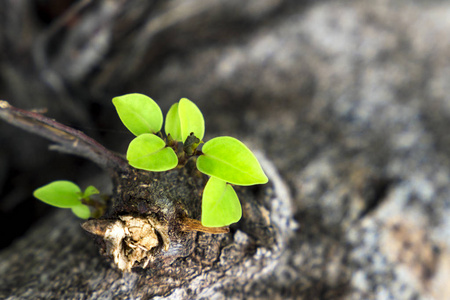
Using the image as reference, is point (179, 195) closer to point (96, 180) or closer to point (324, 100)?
point (96, 180)

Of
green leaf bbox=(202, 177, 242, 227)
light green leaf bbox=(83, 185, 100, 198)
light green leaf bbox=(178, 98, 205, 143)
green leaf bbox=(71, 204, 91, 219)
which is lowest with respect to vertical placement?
green leaf bbox=(202, 177, 242, 227)

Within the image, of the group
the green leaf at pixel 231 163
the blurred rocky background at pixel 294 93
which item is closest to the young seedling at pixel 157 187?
the green leaf at pixel 231 163

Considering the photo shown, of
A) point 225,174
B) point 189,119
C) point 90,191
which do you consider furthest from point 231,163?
point 90,191

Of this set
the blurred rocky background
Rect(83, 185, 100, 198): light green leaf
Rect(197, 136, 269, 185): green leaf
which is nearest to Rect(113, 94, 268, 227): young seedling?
Rect(197, 136, 269, 185): green leaf

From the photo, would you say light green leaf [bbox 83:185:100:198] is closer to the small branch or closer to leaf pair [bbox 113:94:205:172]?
the small branch

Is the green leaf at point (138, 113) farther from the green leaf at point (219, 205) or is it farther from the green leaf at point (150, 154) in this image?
the green leaf at point (219, 205)

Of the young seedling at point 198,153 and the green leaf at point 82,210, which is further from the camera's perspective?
the green leaf at point 82,210
